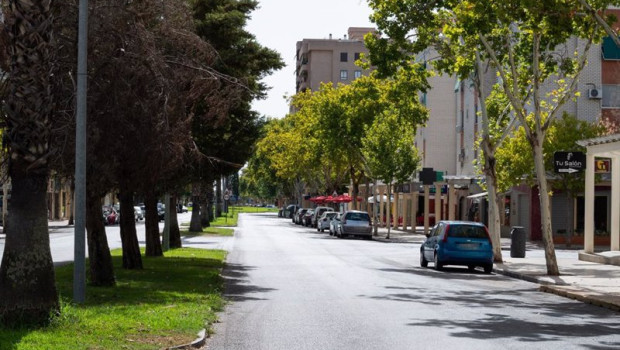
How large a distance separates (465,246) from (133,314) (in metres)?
→ 16.6

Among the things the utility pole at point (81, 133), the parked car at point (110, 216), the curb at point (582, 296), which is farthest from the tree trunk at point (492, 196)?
the parked car at point (110, 216)

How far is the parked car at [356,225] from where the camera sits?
5766cm

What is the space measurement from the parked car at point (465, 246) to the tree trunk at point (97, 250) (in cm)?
1264

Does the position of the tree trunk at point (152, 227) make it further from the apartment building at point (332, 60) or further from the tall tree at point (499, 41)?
the apartment building at point (332, 60)

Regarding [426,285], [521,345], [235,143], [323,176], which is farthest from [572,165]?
[323,176]

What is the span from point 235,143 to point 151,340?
16878 mm

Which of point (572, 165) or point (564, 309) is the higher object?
point (572, 165)

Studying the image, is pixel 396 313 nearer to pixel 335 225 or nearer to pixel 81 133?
pixel 81 133

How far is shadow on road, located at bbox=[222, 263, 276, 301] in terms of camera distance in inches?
758

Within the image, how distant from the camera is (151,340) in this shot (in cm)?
1162

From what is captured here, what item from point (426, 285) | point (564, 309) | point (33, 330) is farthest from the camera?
point (426, 285)

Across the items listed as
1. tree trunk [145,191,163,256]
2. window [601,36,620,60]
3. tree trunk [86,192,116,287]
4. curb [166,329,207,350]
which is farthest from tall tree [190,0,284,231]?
window [601,36,620,60]

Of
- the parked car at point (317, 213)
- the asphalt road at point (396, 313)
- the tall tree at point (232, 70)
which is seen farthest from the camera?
the parked car at point (317, 213)

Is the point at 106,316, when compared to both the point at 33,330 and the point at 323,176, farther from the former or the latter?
the point at 323,176
